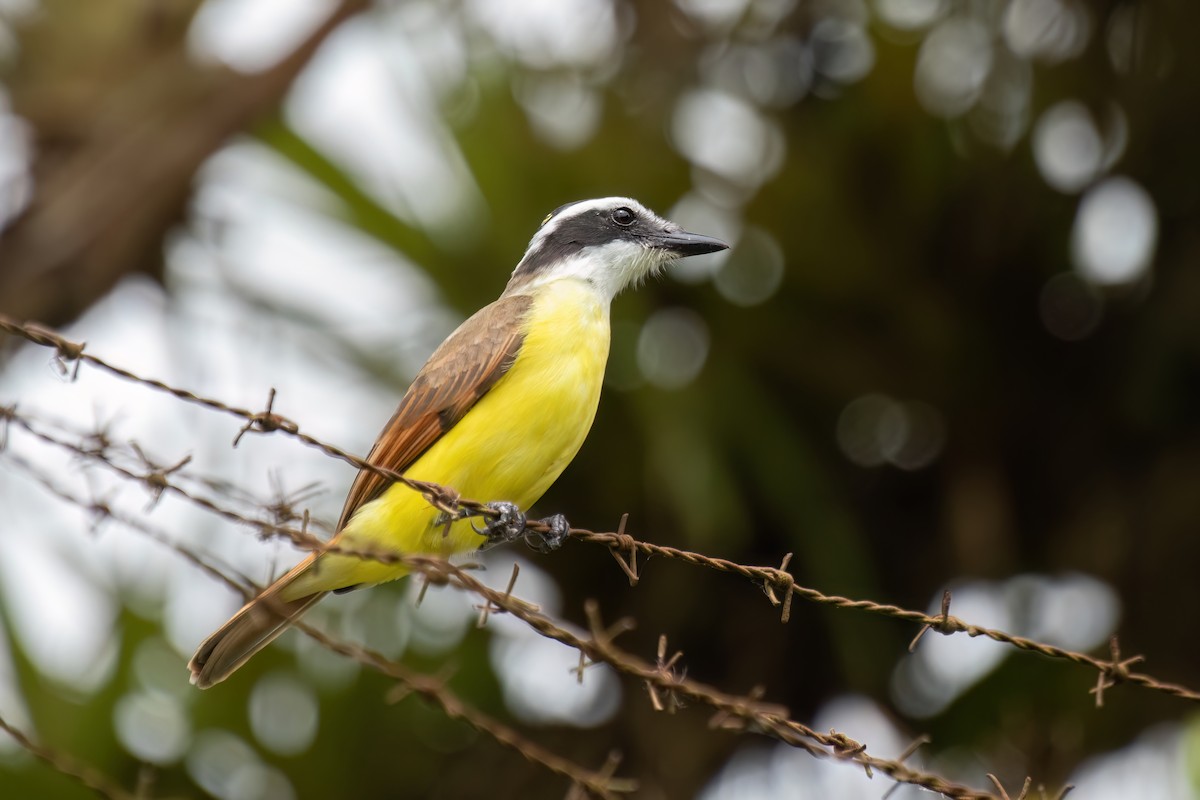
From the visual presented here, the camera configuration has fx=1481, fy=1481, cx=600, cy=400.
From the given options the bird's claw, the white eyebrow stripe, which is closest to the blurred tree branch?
the white eyebrow stripe

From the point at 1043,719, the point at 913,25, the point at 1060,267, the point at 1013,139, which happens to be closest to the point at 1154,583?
the point at 1043,719

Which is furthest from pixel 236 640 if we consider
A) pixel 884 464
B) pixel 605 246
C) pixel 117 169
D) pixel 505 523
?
pixel 117 169

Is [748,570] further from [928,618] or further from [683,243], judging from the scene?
[683,243]

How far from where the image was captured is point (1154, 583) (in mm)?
5867

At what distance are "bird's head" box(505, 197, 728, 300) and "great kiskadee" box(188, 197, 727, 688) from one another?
293 mm

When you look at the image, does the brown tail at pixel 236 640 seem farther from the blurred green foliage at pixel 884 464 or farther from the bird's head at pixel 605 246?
the blurred green foliage at pixel 884 464

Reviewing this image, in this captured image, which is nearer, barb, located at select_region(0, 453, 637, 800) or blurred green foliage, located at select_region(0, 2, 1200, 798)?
barb, located at select_region(0, 453, 637, 800)

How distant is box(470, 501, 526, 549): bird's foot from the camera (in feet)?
11.8

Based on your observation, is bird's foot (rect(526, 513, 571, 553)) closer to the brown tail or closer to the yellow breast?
the yellow breast

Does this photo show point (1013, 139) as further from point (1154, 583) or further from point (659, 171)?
point (1154, 583)

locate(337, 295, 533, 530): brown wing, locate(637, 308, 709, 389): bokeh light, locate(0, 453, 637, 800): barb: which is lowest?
locate(0, 453, 637, 800): barb

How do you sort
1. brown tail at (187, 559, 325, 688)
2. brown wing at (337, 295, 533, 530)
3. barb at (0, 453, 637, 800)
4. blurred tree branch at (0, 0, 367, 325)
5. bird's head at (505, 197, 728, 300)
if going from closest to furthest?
barb at (0, 453, 637, 800)
brown tail at (187, 559, 325, 688)
brown wing at (337, 295, 533, 530)
bird's head at (505, 197, 728, 300)
blurred tree branch at (0, 0, 367, 325)

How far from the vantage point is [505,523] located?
3.60 meters

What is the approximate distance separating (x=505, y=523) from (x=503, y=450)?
0.20 meters
